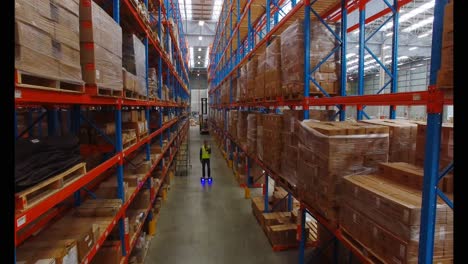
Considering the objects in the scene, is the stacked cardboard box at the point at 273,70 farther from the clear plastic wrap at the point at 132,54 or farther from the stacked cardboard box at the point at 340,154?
the clear plastic wrap at the point at 132,54

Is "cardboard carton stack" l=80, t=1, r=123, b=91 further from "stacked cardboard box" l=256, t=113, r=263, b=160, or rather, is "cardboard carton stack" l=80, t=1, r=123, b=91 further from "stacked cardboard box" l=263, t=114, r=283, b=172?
"stacked cardboard box" l=256, t=113, r=263, b=160

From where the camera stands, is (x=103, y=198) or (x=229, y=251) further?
(x=229, y=251)

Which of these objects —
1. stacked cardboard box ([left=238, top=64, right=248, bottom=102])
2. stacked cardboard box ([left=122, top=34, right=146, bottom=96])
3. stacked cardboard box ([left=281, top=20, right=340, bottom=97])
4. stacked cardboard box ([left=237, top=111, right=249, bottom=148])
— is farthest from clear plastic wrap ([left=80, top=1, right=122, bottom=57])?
stacked cardboard box ([left=237, top=111, right=249, bottom=148])

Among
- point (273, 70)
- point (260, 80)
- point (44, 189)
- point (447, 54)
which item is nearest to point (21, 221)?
point (44, 189)

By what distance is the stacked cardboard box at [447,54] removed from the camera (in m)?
1.92

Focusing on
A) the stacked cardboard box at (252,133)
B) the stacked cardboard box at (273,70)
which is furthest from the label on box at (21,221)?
the stacked cardboard box at (252,133)

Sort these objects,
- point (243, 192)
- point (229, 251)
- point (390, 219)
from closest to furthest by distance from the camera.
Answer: point (390, 219), point (229, 251), point (243, 192)

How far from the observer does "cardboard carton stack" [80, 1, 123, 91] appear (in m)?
2.83

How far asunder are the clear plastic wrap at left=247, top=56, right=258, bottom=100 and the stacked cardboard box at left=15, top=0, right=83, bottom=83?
5.50 metres

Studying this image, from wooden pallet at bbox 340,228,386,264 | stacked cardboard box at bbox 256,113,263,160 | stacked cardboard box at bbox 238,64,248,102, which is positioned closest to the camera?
wooden pallet at bbox 340,228,386,264

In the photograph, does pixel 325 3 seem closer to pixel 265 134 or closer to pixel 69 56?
pixel 265 134
